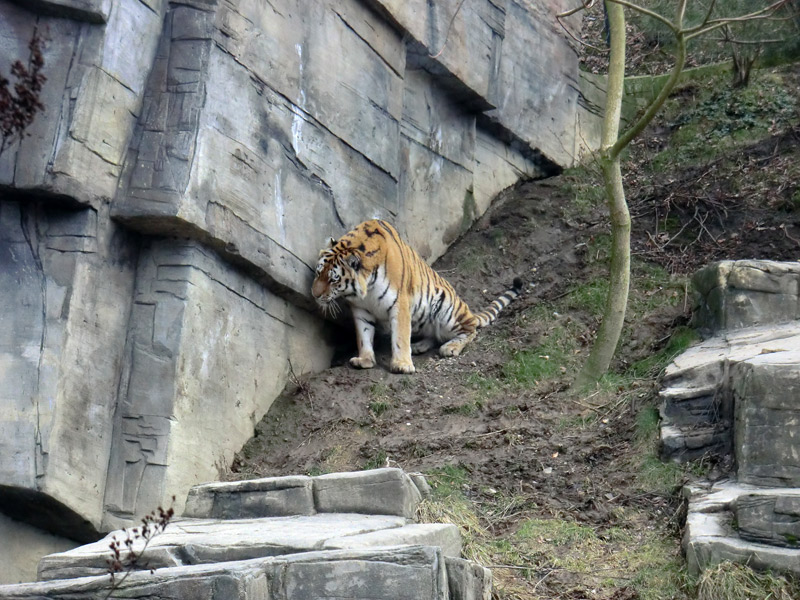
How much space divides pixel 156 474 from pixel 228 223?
1834 millimetres

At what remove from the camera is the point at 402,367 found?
8758 mm

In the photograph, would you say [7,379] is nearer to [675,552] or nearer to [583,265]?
[675,552]

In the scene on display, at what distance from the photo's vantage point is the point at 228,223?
7.47m

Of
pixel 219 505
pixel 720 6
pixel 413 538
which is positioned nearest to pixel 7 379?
pixel 219 505

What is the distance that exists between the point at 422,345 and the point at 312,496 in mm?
4226

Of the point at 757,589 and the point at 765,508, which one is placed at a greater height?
the point at 765,508

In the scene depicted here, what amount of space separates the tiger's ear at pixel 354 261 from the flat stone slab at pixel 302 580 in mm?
4467

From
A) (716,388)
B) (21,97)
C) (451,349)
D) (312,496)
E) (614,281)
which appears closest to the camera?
(312,496)

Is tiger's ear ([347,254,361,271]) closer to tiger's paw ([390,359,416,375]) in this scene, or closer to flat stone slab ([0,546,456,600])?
tiger's paw ([390,359,416,375])

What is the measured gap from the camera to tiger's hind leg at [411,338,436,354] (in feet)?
31.4

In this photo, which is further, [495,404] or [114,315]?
[495,404]

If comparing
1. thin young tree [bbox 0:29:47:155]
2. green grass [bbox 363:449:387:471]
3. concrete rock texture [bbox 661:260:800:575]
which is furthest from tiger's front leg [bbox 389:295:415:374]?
thin young tree [bbox 0:29:47:155]

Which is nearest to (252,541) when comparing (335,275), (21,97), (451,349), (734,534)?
(734,534)

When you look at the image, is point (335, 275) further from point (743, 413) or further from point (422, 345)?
point (743, 413)
